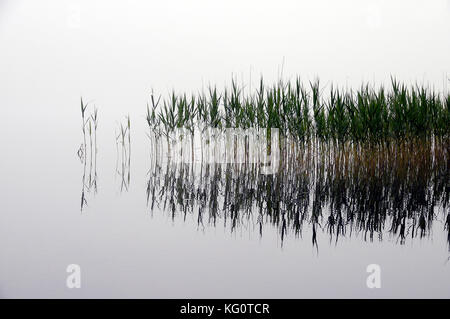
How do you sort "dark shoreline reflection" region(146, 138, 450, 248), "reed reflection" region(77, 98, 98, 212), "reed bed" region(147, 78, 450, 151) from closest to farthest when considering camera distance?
"dark shoreline reflection" region(146, 138, 450, 248) < "reed reflection" region(77, 98, 98, 212) < "reed bed" region(147, 78, 450, 151)

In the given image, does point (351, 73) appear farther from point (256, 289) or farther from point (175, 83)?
point (256, 289)

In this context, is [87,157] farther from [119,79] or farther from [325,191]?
[325,191]

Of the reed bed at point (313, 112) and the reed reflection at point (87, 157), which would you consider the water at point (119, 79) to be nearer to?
the reed reflection at point (87, 157)

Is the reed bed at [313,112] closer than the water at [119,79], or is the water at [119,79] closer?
the water at [119,79]

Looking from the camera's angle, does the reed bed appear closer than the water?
No

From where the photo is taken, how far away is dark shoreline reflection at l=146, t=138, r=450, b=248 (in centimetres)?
227

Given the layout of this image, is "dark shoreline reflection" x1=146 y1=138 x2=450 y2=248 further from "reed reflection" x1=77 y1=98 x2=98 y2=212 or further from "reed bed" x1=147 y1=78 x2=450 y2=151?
"reed reflection" x1=77 y1=98 x2=98 y2=212

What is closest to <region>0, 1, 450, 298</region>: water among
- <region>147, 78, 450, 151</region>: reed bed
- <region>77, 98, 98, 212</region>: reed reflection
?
<region>77, 98, 98, 212</region>: reed reflection

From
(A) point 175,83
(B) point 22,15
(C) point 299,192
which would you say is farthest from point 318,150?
(B) point 22,15

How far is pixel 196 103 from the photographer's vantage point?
2.66m

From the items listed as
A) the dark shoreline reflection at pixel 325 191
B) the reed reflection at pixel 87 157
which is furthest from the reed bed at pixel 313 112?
the reed reflection at pixel 87 157

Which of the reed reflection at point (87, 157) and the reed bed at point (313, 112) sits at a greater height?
the reed bed at point (313, 112)

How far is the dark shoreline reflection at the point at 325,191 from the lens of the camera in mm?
2268
